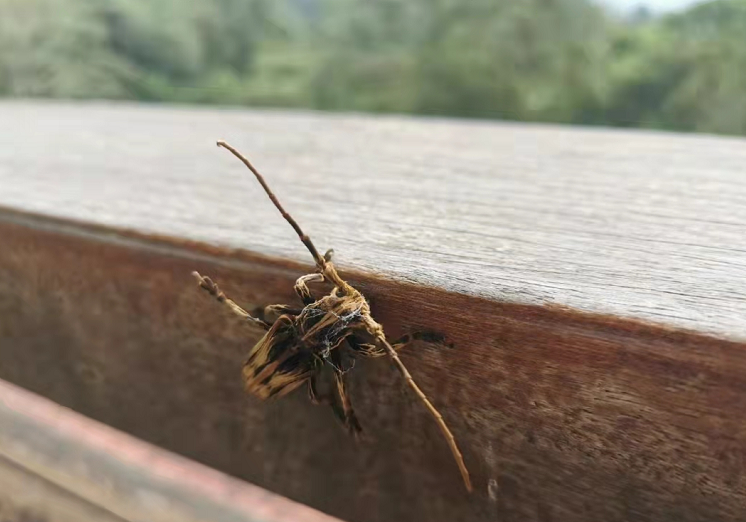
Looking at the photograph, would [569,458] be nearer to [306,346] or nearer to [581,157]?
[306,346]

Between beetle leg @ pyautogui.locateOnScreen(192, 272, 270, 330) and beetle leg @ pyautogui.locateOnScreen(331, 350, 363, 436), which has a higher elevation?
beetle leg @ pyautogui.locateOnScreen(192, 272, 270, 330)

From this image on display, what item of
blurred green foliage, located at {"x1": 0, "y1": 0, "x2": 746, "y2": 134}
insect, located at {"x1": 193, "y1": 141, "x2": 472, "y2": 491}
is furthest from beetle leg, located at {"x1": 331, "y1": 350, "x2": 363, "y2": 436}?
blurred green foliage, located at {"x1": 0, "y1": 0, "x2": 746, "y2": 134}

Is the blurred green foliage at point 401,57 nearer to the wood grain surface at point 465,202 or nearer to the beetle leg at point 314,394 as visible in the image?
the wood grain surface at point 465,202

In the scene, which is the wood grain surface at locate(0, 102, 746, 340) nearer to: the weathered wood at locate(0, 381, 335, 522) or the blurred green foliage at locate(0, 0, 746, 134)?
the weathered wood at locate(0, 381, 335, 522)

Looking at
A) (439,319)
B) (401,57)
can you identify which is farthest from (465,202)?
(401,57)

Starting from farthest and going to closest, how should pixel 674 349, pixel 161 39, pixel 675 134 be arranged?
pixel 161 39 < pixel 675 134 < pixel 674 349

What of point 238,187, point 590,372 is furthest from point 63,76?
point 590,372
